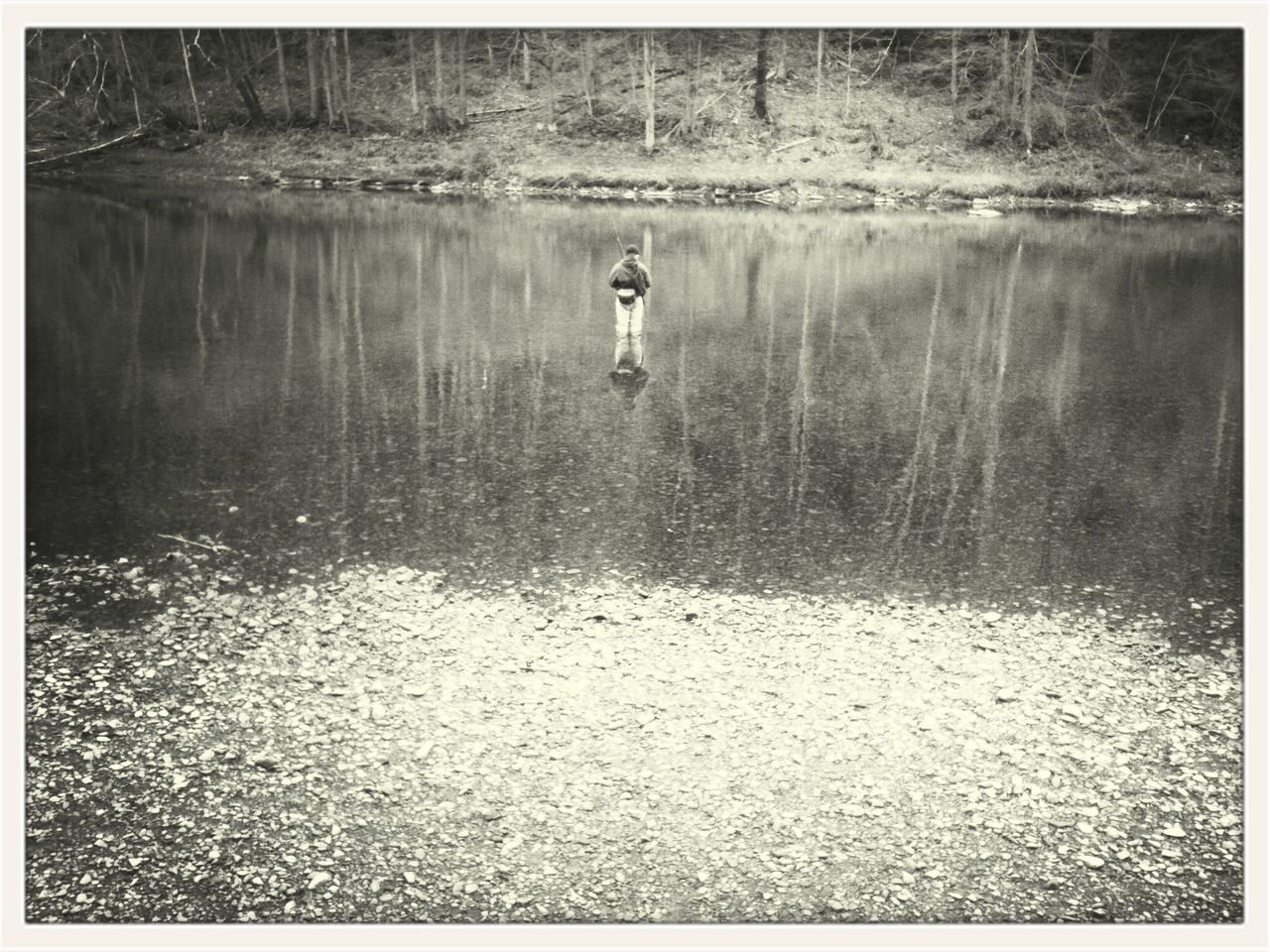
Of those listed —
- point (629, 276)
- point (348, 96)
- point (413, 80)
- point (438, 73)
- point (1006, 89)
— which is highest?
point (413, 80)

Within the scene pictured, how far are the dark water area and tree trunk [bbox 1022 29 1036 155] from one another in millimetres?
24615

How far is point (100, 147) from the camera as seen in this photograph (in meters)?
52.0

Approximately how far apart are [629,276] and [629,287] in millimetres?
220

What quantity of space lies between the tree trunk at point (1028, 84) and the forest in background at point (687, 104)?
0.22 meters

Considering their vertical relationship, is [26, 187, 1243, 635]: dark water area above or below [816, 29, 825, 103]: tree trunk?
below

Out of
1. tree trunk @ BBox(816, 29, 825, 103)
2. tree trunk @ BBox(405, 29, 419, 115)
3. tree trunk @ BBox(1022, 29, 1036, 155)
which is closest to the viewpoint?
tree trunk @ BBox(1022, 29, 1036, 155)

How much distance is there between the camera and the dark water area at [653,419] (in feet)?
35.4

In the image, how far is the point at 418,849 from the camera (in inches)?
249

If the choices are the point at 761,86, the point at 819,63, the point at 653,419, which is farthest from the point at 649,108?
the point at 653,419

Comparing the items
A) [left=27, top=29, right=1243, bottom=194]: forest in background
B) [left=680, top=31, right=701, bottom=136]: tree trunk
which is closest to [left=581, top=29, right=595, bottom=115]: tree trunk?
[left=27, top=29, right=1243, bottom=194]: forest in background

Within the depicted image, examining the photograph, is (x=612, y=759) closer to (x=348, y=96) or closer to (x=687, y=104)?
(x=687, y=104)

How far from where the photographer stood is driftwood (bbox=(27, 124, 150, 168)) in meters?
49.7

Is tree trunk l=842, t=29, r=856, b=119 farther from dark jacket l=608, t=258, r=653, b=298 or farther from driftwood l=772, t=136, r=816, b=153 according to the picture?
dark jacket l=608, t=258, r=653, b=298

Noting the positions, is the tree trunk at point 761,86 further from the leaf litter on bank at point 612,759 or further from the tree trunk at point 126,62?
the leaf litter on bank at point 612,759
